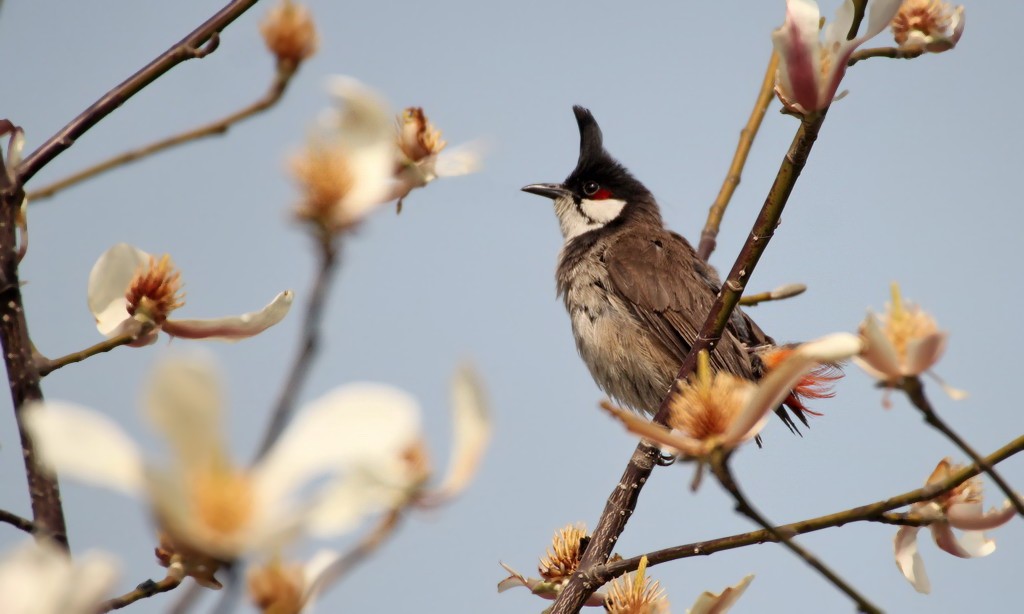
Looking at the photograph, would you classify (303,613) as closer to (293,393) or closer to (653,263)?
Answer: (293,393)

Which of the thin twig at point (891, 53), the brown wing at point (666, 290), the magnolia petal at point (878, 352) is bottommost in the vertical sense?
the magnolia petal at point (878, 352)

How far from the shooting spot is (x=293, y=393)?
0.73 meters

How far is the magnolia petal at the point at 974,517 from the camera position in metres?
1.57

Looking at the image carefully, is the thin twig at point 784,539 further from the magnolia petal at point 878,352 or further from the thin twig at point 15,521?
the thin twig at point 15,521

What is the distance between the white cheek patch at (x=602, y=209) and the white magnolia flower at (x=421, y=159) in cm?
471

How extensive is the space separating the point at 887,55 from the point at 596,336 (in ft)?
10.2

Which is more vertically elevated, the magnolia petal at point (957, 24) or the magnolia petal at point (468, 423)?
the magnolia petal at point (957, 24)

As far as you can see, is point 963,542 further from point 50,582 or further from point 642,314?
point 642,314

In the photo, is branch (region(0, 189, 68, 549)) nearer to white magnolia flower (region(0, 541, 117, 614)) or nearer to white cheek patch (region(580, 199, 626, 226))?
white magnolia flower (region(0, 541, 117, 614))

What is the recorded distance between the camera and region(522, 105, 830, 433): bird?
5.04 metres

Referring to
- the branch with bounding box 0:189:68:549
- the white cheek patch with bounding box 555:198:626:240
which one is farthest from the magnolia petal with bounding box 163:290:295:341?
the white cheek patch with bounding box 555:198:626:240

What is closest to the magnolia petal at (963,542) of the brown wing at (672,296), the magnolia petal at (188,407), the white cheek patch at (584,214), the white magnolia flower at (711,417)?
the white magnolia flower at (711,417)

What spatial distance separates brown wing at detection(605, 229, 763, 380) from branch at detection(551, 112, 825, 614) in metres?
2.22

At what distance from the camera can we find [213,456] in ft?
2.06
